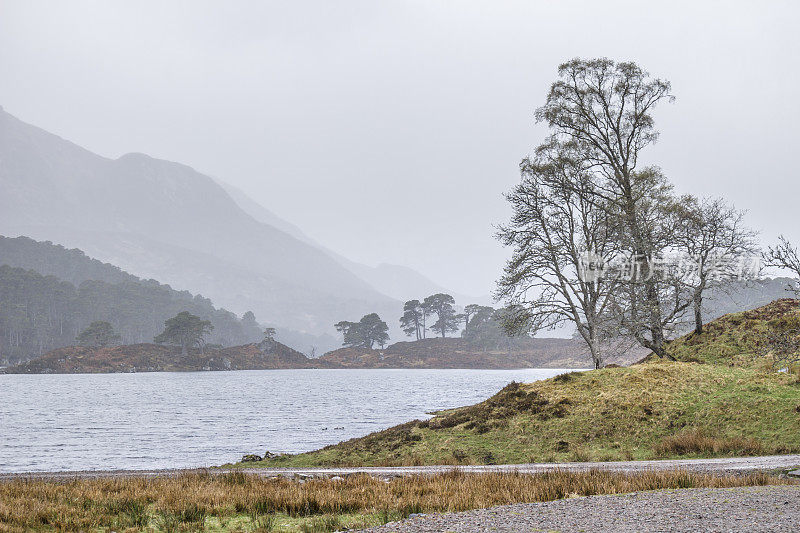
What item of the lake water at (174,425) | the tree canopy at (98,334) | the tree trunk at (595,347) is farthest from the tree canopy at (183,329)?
the tree trunk at (595,347)

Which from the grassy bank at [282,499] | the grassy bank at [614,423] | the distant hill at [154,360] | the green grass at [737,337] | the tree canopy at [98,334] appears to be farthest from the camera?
the tree canopy at [98,334]

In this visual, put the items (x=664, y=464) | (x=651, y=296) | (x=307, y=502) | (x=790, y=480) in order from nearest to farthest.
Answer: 1. (x=307, y=502)
2. (x=790, y=480)
3. (x=664, y=464)
4. (x=651, y=296)

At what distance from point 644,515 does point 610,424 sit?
648 inches

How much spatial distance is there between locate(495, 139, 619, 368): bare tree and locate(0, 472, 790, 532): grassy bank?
21.7m

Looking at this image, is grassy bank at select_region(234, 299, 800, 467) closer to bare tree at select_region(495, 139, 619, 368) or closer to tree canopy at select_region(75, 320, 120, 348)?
bare tree at select_region(495, 139, 619, 368)

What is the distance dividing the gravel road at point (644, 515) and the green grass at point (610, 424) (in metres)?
10.2

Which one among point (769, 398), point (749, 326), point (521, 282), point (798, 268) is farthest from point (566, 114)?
point (798, 268)

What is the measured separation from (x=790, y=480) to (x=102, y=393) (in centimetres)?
8396

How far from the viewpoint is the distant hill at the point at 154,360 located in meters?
150

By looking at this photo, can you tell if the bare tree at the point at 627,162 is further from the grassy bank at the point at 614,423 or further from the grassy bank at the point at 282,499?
the grassy bank at the point at 282,499

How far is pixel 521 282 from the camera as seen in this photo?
119 ft

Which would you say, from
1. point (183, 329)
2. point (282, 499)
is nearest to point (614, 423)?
point (282, 499)

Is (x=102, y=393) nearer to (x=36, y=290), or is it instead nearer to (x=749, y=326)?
(x=749, y=326)

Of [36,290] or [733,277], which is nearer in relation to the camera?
[733,277]
